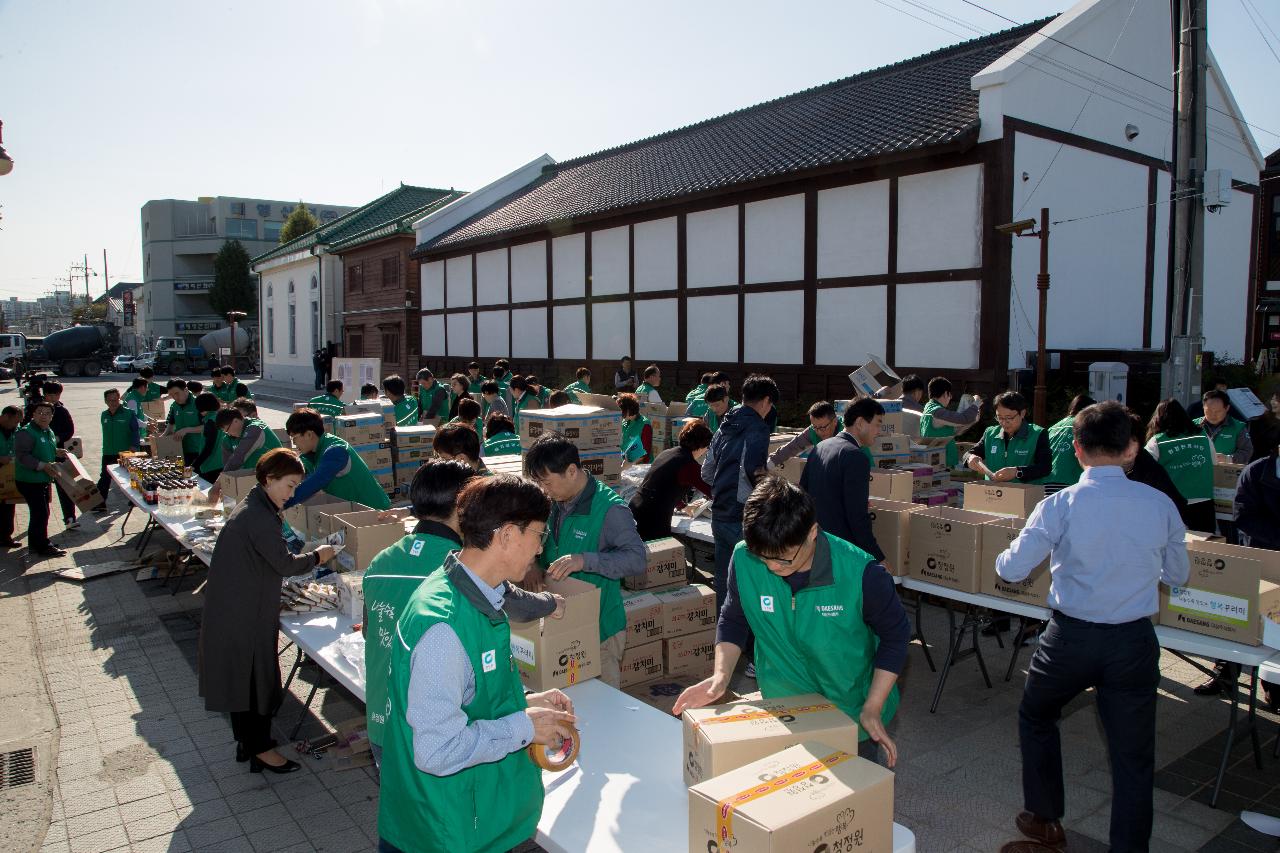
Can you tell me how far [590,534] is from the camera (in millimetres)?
4008

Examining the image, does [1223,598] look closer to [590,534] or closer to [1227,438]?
[590,534]

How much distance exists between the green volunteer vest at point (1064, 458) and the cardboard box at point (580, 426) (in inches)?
143

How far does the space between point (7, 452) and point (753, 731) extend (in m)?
10.4

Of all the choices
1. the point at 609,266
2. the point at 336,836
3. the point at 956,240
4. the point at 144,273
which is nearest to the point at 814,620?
the point at 336,836

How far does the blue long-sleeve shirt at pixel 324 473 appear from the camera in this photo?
6.04 meters

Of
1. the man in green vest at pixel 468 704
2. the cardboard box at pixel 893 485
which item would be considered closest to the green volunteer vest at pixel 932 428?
the cardboard box at pixel 893 485

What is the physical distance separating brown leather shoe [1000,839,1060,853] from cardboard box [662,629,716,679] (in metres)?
1.90

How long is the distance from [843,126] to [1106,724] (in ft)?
48.7

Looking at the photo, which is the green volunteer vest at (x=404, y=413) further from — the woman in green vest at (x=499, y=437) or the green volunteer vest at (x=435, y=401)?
the woman in green vest at (x=499, y=437)

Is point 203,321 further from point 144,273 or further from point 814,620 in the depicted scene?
point 814,620

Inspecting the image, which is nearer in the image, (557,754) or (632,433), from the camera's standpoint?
(557,754)

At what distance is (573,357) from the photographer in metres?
20.8

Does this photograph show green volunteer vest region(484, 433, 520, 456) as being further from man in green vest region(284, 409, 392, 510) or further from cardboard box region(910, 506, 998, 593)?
cardboard box region(910, 506, 998, 593)

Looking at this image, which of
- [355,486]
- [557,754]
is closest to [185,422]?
[355,486]
